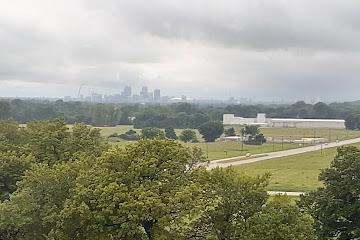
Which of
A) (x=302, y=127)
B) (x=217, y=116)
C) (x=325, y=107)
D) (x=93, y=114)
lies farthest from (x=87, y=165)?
(x=325, y=107)

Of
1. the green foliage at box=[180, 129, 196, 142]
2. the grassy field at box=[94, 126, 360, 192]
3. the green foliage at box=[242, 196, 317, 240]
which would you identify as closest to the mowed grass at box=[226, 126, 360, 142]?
the grassy field at box=[94, 126, 360, 192]

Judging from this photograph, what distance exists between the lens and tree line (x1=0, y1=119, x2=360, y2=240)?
654 inches

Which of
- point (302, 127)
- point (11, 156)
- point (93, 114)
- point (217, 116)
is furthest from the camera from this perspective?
point (217, 116)

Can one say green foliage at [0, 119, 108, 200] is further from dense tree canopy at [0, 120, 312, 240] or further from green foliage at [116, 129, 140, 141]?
green foliage at [116, 129, 140, 141]

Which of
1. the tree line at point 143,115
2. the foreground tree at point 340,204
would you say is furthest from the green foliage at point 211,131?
the foreground tree at point 340,204

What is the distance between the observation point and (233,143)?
79.8 m

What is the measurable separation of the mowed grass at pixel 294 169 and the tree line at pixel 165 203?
1756cm

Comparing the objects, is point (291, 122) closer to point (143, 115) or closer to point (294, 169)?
point (143, 115)

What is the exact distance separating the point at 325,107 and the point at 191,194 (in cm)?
15695

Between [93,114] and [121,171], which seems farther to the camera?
[93,114]

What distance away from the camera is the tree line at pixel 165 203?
16609 millimetres

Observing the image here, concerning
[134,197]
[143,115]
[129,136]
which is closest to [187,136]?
[129,136]

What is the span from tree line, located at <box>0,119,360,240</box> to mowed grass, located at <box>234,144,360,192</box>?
17.6 metres

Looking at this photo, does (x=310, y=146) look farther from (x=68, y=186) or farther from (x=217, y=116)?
(x=217, y=116)
